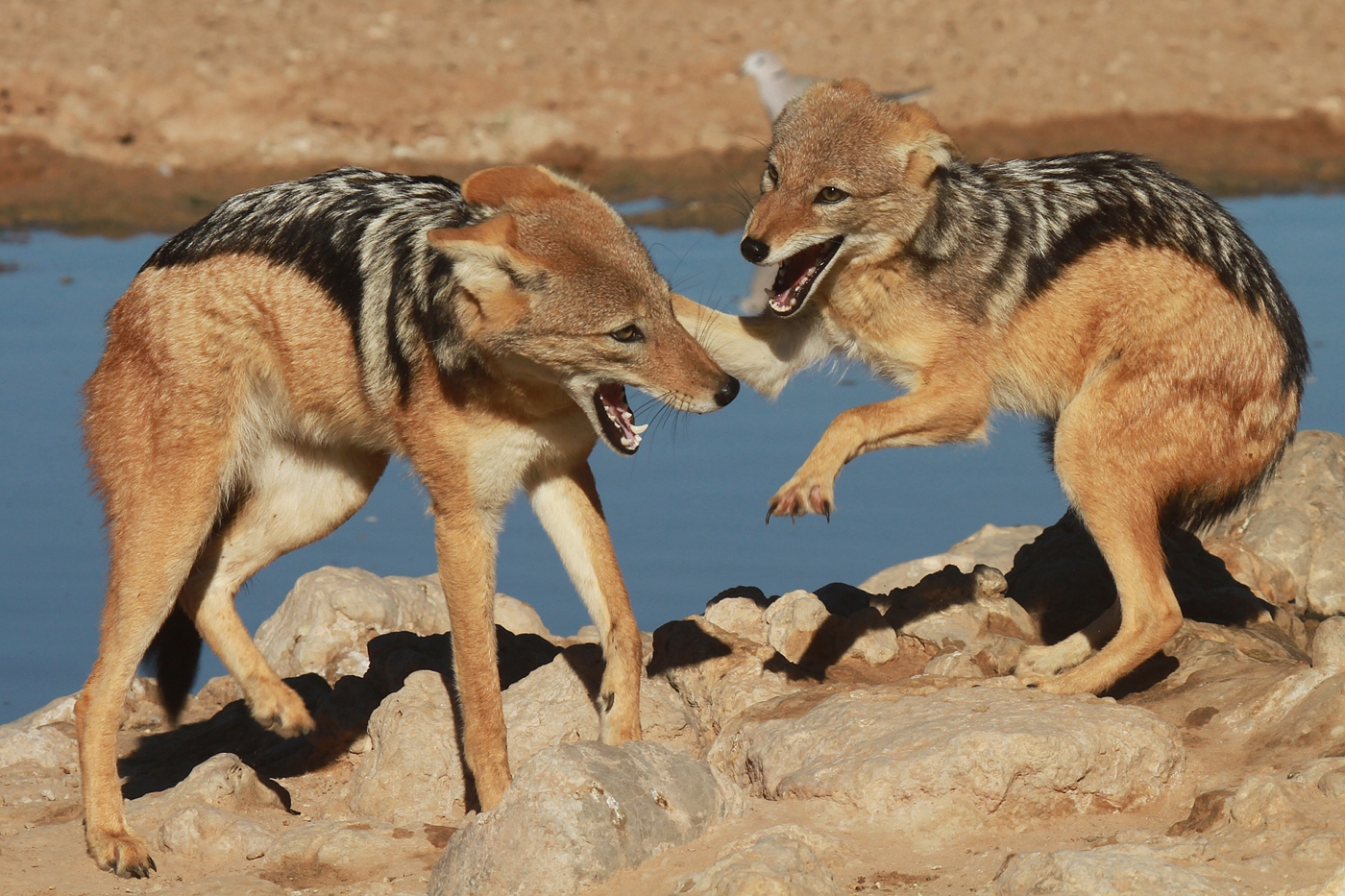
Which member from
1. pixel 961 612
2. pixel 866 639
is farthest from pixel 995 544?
pixel 866 639

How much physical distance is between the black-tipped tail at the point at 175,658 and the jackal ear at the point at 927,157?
3.79m

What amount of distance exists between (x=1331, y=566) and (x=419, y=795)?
5258mm

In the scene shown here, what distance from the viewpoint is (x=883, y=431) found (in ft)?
20.4

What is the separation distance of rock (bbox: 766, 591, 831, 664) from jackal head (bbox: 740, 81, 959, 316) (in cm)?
134

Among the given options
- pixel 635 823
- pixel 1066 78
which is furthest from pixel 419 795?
pixel 1066 78

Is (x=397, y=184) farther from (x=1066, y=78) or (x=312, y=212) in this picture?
(x=1066, y=78)

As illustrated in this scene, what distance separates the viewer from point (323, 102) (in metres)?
18.5

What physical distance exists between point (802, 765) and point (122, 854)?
2.62 metres

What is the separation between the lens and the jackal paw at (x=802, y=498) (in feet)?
19.0

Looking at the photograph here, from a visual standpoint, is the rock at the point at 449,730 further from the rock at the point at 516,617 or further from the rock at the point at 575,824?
the rock at the point at 516,617

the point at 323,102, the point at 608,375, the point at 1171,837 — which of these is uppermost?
the point at 608,375

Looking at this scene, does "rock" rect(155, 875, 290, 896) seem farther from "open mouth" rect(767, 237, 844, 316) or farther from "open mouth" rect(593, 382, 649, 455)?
"open mouth" rect(767, 237, 844, 316)

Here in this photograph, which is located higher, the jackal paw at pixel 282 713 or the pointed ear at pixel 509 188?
the pointed ear at pixel 509 188

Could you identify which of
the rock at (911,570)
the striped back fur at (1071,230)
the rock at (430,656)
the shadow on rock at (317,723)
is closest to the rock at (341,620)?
the shadow on rock at (317,723)
